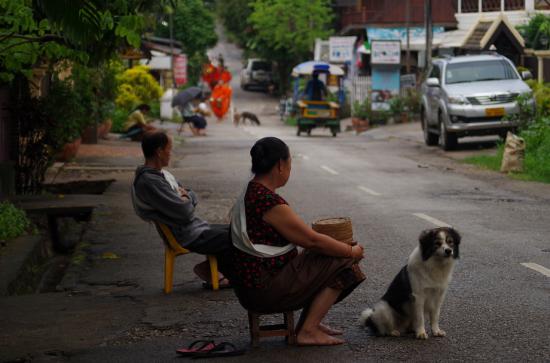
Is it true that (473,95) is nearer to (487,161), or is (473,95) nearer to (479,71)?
(479,71)

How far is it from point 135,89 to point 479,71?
63.7 feet

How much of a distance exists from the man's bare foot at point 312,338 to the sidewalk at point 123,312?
0.06 metres

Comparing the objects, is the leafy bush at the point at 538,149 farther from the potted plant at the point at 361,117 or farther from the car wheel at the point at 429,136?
the potted plant at the point at 361,117

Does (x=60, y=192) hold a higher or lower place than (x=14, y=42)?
lower

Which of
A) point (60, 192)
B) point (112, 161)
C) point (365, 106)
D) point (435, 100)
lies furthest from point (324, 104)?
point (60, 192)

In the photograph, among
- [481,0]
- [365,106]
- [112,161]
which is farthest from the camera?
[481,0]

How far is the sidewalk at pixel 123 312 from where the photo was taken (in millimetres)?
7348

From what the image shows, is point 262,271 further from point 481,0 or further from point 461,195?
point 481,0

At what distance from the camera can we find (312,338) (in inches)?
283

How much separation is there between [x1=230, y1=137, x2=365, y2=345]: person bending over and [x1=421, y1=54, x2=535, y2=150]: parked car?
18.8m

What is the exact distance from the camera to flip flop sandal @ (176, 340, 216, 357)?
23.0ft

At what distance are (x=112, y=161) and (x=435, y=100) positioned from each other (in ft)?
27.8

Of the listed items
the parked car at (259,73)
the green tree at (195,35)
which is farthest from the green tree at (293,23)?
the parked car at (259,73)

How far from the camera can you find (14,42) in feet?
41.0
